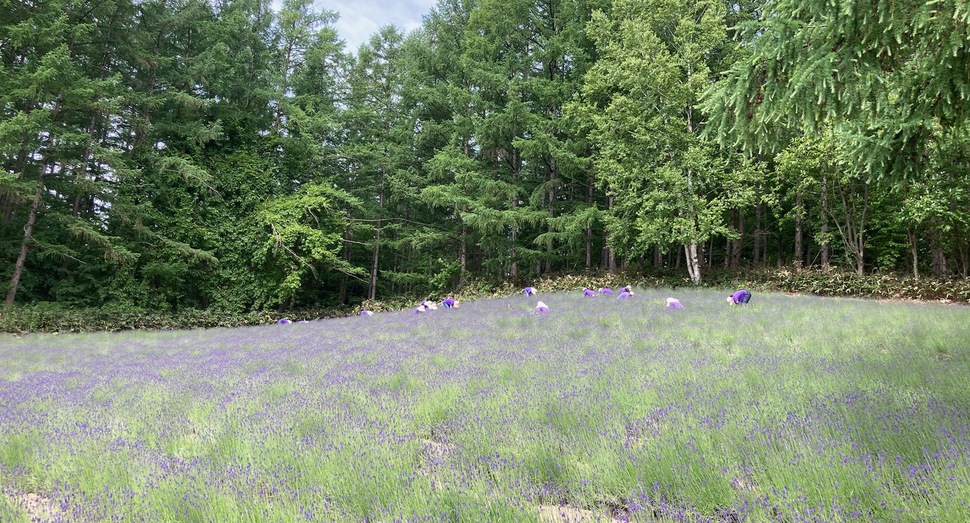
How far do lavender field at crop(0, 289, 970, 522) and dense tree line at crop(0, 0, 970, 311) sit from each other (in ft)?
31.3

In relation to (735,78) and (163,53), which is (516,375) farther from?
(163,53)

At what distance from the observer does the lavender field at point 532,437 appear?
2020mm

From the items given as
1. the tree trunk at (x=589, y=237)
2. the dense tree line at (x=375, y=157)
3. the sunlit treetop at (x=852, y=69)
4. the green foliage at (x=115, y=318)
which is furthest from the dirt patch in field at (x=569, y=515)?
the green foliage at (x=115, y=318)

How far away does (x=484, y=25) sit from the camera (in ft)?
76.5

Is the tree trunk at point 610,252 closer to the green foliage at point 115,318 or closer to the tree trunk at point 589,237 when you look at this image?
the tree trunk at point 589,237

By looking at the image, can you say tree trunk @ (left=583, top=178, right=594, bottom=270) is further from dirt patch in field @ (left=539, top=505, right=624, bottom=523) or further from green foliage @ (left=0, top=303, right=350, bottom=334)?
dirt patch in field @ (left=539, top=505, right=624, bottom=523)

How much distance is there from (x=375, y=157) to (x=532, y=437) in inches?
975

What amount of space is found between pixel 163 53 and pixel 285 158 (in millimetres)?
7097

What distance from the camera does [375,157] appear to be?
25.5 meters

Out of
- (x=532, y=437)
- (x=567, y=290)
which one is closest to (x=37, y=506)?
(x=532, y=437)

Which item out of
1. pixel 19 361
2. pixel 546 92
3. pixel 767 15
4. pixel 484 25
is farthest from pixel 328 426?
pixel 484 25

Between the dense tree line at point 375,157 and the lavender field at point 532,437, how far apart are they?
955cm

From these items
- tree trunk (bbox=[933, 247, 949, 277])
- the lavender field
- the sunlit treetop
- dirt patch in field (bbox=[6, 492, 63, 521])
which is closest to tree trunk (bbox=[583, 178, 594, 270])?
tree trunk (bbox=[933, 247, 949, 277])

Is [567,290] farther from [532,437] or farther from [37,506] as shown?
[37,506]
